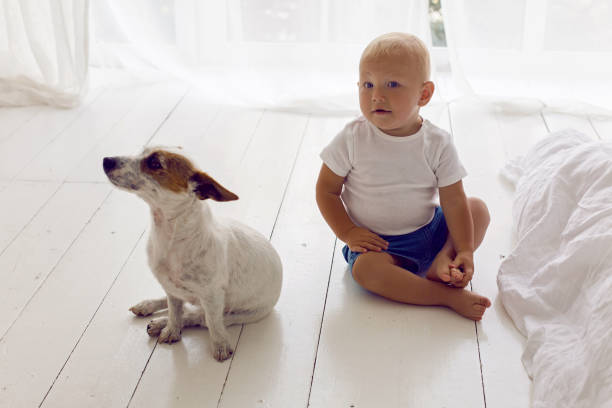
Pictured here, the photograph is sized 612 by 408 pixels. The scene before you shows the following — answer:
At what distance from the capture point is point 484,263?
1.63 metres

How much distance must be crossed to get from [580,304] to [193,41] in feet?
5.42

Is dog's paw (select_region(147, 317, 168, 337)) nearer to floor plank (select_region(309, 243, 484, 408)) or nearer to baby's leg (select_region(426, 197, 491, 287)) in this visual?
floor plank (select_region(309, 243, 484, 408))

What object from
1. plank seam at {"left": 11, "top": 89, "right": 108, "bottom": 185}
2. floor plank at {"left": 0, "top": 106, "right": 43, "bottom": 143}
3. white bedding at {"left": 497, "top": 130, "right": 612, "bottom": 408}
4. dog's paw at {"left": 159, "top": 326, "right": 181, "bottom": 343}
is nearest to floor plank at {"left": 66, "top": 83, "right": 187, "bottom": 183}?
plank seam at {"left": 11, "top": 89, "right": 108, "bottom": 185}

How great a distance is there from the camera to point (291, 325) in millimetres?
1450

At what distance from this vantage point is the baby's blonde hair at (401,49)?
4.46 feet

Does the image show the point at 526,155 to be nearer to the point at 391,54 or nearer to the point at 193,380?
the point at 391,54

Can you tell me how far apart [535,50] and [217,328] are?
5.14ft

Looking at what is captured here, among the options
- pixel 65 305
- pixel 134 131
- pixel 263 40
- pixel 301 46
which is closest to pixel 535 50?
pixel 301 46

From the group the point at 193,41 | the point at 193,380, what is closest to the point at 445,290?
the point at 193,380

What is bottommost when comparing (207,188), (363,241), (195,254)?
(363,241)

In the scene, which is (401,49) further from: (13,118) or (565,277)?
(13,118)

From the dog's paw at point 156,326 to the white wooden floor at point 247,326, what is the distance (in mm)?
21

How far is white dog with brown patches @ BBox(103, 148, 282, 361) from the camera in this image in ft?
3.90

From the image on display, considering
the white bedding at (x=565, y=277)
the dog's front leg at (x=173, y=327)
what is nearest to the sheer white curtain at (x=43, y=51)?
the dog's front leg at (x=173, y=327)
